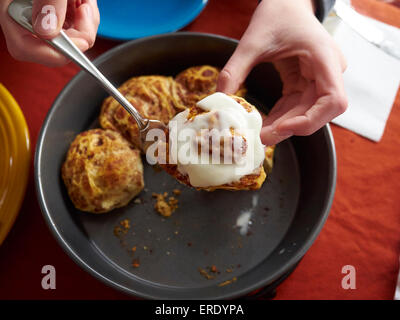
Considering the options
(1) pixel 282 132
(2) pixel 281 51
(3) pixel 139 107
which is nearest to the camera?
(1) pixel 282 132

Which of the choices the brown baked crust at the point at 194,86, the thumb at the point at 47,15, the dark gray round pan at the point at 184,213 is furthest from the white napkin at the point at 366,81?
the thumb at the point at 47,15

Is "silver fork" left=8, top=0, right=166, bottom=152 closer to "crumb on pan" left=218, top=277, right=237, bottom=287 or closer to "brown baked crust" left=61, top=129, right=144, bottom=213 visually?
"brown baked crust" left=61, top=129, right=144, bottom=213

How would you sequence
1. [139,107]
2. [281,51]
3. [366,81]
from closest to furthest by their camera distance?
1. [281,51]
2. [139,107]
3. [366,81]

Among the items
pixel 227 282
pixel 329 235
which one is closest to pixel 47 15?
pixel 227 282

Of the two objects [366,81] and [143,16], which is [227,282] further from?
[143,16]

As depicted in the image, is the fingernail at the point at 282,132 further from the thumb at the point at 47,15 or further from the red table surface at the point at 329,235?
the thumb at the point at 47,15

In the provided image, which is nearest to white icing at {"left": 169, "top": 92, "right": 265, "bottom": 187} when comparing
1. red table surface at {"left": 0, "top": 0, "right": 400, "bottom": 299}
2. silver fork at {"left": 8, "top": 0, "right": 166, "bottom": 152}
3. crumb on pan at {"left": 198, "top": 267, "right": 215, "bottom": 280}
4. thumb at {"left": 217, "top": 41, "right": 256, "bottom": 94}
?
thumb at {"left": 217, "top": 41, "right": 256, "bottom": 94}
